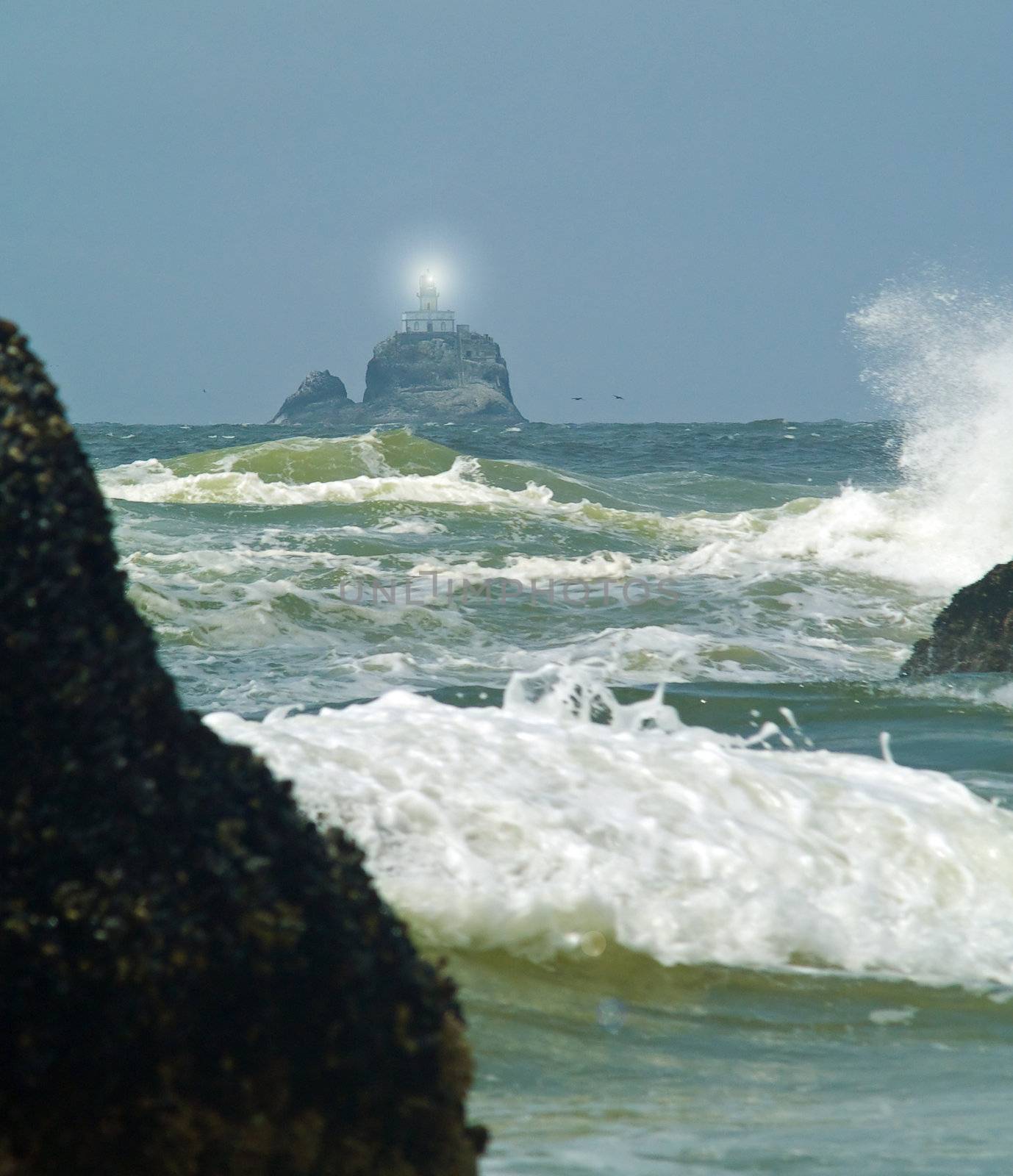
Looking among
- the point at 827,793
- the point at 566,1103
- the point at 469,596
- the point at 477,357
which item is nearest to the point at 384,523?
the point at 469,596

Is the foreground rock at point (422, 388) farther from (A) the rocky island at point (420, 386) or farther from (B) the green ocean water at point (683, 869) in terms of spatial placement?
(B) the green ocean water at point (683, 869)

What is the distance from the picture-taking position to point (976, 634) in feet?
25.8

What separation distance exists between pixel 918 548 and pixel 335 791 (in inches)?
536

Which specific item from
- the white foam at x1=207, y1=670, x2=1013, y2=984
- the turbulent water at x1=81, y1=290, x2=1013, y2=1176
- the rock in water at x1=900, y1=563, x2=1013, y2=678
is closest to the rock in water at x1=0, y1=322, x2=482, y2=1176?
the turbulent water at x1=81, y1=290, x2=1013, y2=1176

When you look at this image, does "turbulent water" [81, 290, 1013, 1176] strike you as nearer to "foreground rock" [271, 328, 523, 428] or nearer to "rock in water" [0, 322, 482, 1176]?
"rock in water" [0, 322, 482, 1176]

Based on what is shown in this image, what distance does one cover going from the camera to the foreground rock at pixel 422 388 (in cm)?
11969

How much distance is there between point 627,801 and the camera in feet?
12.9

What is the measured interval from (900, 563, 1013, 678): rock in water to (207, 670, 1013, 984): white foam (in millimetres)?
3463

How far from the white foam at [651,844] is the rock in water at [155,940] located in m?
1.69

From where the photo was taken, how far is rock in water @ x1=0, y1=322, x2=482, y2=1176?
62.2 inches

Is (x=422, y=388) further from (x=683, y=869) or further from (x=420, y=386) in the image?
(x=683, y=869)

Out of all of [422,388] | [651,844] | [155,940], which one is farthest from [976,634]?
[422,388]

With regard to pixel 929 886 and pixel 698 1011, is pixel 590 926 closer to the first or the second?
pixel 698 1011

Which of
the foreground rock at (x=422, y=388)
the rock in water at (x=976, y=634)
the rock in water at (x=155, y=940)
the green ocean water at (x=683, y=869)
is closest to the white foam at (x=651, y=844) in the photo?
the green ocean water at (x=683, y=869)
